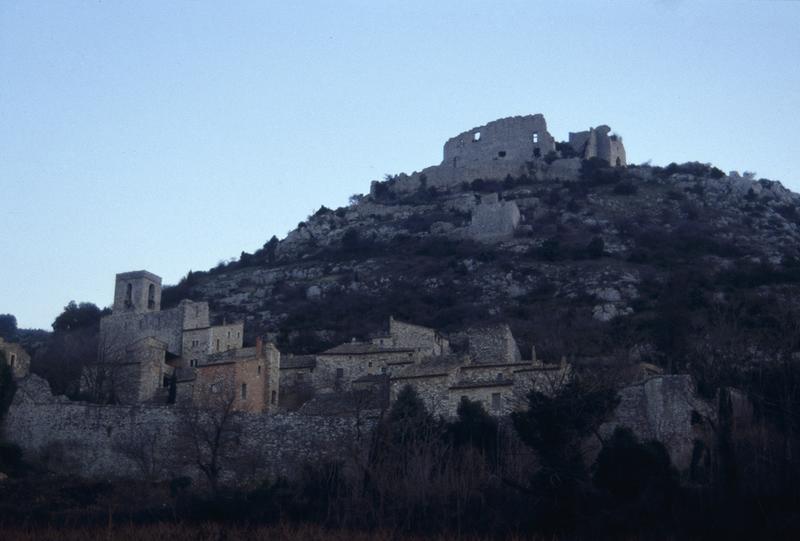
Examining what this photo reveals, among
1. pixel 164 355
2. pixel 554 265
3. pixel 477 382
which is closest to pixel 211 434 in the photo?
pixel 477 382

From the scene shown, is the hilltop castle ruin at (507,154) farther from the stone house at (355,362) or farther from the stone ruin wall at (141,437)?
the stone ruin wall at (141,437)

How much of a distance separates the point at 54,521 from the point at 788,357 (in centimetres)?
2479

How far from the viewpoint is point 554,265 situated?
225 feet

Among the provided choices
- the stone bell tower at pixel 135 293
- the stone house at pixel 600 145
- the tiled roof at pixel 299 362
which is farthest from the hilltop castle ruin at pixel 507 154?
the tiled roof at pixel 299 362

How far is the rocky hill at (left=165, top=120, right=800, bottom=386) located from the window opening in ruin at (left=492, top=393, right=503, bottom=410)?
24.8 ft

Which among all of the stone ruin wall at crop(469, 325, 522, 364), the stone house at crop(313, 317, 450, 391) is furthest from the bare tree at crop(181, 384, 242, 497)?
the stone ruin wall at crop(469, 325, 522, 364)

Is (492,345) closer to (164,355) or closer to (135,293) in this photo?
(164,355)

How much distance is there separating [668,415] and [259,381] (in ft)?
56.4

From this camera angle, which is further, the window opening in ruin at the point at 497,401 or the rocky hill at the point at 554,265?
the rocky hill at the point at 554,265

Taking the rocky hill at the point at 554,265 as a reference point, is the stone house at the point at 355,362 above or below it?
below

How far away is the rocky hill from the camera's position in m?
51.7

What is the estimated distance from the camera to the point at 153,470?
38.8m

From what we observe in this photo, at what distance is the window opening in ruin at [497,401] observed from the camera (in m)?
39.1

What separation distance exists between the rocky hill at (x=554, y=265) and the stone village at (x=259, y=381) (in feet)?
15.6
